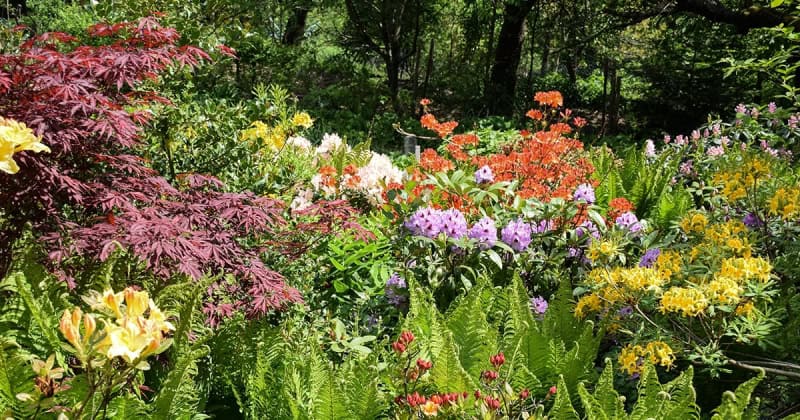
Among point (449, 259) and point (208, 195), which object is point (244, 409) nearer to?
point (208, 195)

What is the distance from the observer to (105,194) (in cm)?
210

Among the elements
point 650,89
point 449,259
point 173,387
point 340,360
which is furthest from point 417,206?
point 650,89

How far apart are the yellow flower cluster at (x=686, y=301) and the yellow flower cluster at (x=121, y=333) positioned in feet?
4.50

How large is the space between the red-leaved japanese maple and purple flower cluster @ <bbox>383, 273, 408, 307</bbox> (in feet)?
1.97

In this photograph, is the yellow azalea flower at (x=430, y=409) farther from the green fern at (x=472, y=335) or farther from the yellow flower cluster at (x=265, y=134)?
the yellow flower cluster at (x=265, y=134)

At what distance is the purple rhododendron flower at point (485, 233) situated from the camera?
268 cm

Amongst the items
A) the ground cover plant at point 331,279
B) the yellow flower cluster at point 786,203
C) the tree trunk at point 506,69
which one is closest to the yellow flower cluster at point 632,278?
the ground cover plant at point 331,279

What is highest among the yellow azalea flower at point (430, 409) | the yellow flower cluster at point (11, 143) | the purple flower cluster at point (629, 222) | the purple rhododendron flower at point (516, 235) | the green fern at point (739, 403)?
the yellow flower cluster at point (11, 143)

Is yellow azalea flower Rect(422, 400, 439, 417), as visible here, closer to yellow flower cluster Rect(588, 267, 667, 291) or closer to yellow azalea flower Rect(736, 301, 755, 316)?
yellow flower cluster Rect(588, 267, 667, 291)

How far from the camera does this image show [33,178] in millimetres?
1948

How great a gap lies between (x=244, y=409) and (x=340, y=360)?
51 cm

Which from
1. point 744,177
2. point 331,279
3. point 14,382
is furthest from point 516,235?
point 14,382

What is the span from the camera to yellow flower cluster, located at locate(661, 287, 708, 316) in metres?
1.80

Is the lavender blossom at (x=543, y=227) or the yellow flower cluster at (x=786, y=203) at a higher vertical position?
the yellow flower cluster at (x=786, y=203)
